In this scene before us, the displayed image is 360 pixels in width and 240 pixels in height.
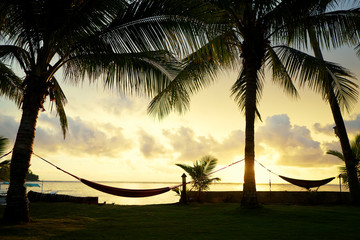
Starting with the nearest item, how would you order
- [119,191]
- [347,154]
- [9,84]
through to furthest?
[119,191] < [9,84] < [347,154]

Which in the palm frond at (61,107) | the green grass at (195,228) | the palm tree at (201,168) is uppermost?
the palm frond at (61,107)

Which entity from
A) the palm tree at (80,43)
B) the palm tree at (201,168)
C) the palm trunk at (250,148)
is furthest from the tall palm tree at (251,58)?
the palm tree at (201,168)

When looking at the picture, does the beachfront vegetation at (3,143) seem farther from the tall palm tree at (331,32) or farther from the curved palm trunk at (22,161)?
the tall palm tree at (331,32)

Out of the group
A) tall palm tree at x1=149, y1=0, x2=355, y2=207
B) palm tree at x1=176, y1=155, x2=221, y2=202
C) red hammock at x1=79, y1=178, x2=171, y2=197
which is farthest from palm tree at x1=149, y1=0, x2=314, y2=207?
palm tree at x1=176, y1=155, x2=221, y2=202

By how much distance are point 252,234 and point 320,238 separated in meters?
0.90

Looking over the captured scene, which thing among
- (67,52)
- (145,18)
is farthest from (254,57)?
(67,52)

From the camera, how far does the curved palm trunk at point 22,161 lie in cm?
445

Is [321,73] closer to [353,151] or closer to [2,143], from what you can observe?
[353,151]

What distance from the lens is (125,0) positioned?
4.43m

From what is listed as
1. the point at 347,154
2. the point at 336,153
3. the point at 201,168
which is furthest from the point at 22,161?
the point at 336,153

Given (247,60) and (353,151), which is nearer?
(247,60)

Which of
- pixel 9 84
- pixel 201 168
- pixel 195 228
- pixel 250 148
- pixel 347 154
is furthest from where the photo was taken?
pixel 201 168

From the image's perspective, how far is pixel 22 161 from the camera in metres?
4.54

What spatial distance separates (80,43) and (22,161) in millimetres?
Result: 2185
